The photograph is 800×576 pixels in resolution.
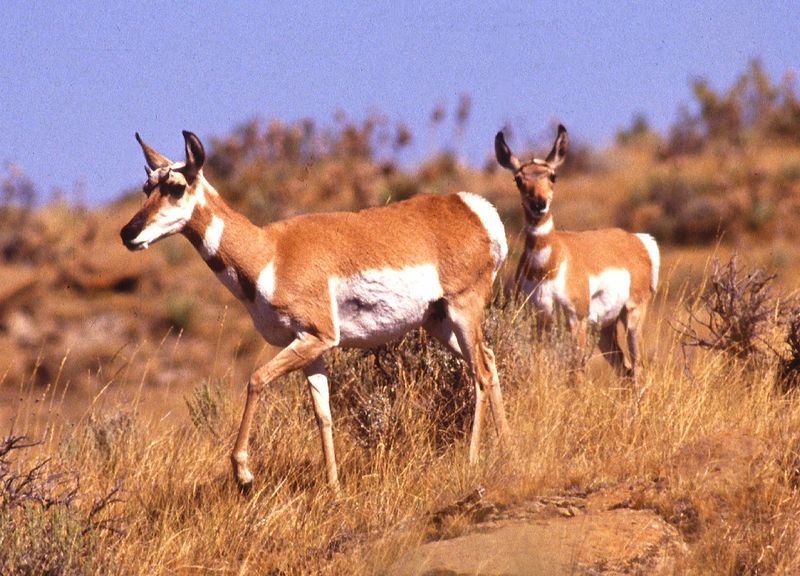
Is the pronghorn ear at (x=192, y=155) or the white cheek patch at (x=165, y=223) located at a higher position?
the pronghorn ear at (x=192, y=155)

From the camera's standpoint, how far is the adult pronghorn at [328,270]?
6.83 metres

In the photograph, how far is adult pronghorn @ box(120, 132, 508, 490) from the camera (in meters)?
6.83

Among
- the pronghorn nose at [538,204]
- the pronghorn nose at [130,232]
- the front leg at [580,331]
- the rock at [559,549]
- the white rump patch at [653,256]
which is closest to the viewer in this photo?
the rock at [559,549]

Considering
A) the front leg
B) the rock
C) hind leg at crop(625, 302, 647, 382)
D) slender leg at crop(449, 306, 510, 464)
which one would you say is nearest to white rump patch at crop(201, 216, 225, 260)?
slender leg at crop(449, 306, 510, 464)

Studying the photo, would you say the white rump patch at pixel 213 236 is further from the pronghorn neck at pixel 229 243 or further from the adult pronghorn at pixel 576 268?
the adult pronghorn at pixel 576 268

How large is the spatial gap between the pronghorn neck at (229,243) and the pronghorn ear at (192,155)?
0.60 ft

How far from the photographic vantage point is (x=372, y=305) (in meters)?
7.07

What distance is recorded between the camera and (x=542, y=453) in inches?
275

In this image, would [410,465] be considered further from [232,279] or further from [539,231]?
[539,231]


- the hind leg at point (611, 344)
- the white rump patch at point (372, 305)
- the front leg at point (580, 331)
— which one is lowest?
the hind leg at point (611, 344)

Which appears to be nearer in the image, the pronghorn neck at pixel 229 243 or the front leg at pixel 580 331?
the pronghorn neck at pixel 229 243

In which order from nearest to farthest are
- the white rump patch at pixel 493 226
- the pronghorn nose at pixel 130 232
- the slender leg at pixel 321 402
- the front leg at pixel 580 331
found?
the pronghorn nose at pixel 130 232, the slender leg at pixel 321 402, the white rump patch at pixel 493 226, the front leg at pixel 580 331

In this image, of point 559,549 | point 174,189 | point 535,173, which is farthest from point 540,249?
point 559,549

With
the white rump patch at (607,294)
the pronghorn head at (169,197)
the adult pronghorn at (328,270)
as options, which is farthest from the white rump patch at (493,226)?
the white rump patch at (607,294)
